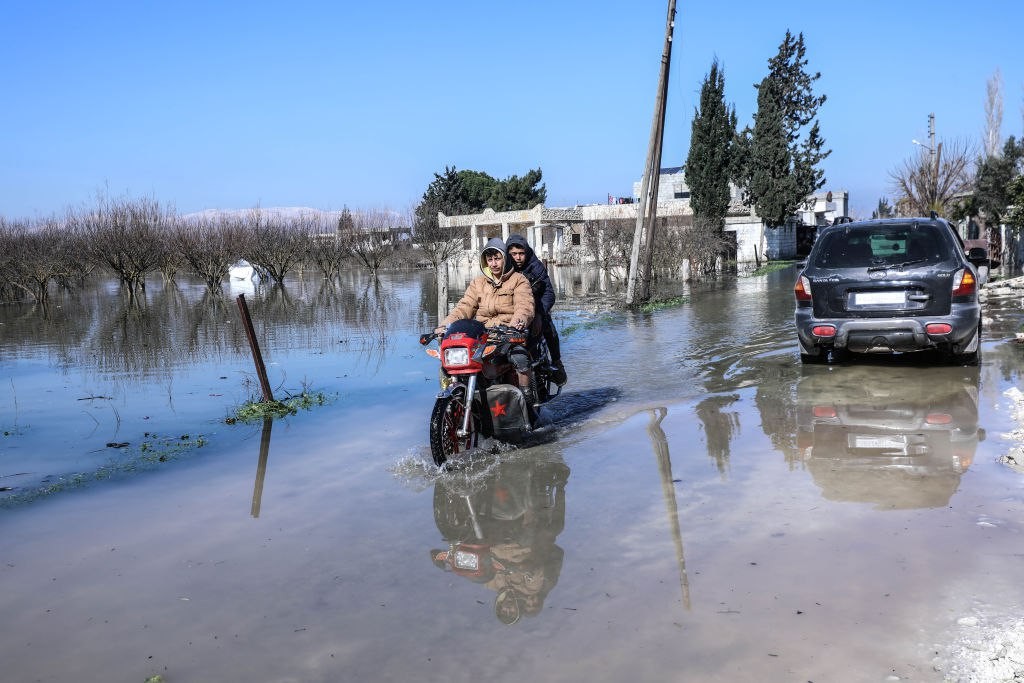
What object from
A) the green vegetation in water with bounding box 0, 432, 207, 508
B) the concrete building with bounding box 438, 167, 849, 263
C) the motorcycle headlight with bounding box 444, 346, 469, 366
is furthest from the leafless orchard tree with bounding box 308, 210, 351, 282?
the motorcycle headlight with bounding box 444, 346, 469, 366

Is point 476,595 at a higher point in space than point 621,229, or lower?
lower

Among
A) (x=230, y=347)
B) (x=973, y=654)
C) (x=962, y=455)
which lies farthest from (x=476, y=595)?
(x=230, y=347)

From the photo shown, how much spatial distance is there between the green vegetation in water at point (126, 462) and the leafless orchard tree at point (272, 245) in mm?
34331

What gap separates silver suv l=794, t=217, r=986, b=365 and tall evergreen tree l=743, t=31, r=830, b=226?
40942 millimetres

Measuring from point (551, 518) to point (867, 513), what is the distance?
188cm

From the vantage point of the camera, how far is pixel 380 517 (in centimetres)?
557

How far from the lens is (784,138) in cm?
4869

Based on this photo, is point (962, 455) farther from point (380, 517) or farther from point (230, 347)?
point (230, 347)

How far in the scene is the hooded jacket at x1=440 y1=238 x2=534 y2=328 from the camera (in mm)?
7524

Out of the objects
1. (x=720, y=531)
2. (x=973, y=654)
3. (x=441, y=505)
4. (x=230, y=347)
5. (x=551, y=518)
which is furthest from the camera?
(x=230, y=347)

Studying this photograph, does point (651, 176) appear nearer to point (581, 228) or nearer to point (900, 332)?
point (900, 332)

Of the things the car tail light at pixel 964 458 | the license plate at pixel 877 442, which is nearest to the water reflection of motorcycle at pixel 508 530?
the license plate at pixel 877 442

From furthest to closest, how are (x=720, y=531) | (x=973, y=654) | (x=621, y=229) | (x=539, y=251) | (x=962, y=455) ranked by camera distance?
1. (x=539, y=251)
2. (x=621, y=229)
3. (x=962, y=455)
4. (x=720, y=531)
5. (x=973, y=654)

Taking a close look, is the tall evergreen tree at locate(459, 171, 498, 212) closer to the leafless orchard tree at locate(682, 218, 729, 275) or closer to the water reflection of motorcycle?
the leafless orchard tree at locate(682, 218, 729, 275)
